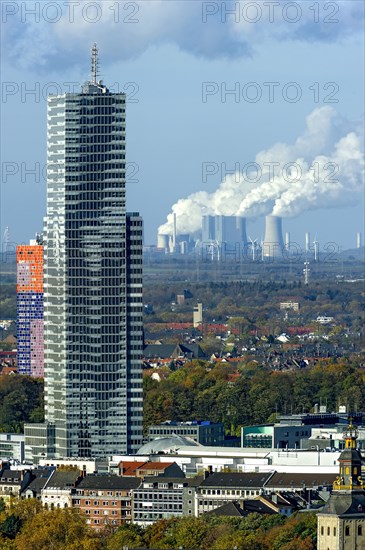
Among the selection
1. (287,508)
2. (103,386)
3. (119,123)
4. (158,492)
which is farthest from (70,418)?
(287,508)

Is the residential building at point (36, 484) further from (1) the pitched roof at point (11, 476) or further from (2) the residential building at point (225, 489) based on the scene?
(2) the residential building at point (225, 489)

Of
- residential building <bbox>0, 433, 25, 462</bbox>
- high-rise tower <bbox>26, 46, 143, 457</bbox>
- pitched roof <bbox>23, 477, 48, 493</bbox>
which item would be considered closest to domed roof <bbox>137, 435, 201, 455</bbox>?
high-rise tower <bbox>26, 46, 143, 457</bbox>

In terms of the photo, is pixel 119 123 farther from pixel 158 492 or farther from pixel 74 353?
pixel 158 492

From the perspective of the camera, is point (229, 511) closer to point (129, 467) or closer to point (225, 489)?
point (225, 489)

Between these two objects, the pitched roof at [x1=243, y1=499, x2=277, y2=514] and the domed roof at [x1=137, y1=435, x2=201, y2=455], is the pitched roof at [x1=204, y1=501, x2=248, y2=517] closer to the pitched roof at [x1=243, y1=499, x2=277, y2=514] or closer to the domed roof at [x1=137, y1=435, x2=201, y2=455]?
the pitched roof at [x1=243, y1=499, x2=277, y2=514]

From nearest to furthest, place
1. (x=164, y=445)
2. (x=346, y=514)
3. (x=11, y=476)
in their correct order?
1. (x=346, y=514)
2. (x=11, y=476)
3. (x=164, y=445)

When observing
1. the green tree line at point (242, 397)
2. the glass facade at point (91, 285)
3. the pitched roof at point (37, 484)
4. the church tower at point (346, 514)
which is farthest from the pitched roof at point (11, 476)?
the church tower at point (346, 514)

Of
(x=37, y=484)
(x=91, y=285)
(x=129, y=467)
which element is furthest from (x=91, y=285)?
(x=37, y=484)
